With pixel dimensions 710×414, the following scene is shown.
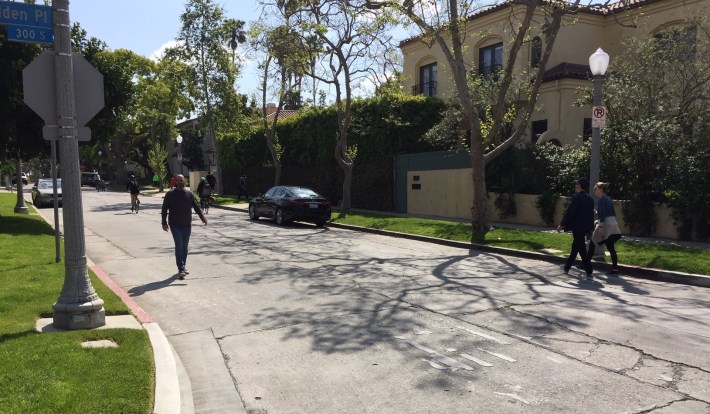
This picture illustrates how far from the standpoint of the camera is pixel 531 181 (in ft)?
60.5

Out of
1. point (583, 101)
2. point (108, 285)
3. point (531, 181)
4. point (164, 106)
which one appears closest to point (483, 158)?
point (531, 181)

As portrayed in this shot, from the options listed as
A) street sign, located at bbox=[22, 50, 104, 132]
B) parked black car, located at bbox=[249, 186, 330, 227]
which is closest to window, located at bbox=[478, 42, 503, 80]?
parked black car, located at bbox=[249, 186, 330, 227]

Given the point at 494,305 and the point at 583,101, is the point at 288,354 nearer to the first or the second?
the point at 494,305

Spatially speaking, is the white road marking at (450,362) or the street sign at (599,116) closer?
the white road marking at (450,362)

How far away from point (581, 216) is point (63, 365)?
27.7ft

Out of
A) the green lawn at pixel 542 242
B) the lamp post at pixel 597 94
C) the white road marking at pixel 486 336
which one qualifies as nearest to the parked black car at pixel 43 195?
the green lawn at pixel 542 242

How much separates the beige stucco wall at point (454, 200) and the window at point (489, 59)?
22.3 feet

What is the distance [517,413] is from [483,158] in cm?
1219

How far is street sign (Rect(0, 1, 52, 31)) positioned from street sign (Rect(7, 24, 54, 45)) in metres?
0.04

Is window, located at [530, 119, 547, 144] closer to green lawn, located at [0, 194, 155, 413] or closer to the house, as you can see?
the house

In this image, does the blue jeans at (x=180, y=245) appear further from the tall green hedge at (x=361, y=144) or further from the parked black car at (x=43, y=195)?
the parked black car at (x=43, y=195)

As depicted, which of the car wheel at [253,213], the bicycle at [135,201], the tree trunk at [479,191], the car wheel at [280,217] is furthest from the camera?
the bicycle at [135,201]

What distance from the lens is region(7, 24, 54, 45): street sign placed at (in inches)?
232

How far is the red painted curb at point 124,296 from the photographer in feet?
21.8
